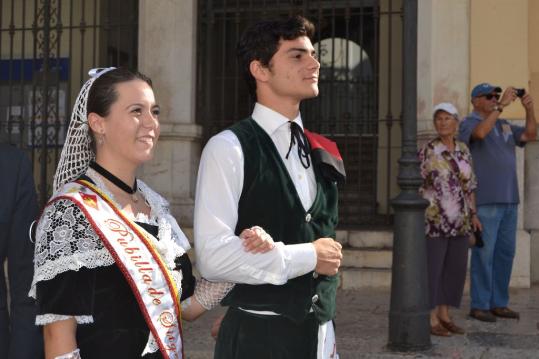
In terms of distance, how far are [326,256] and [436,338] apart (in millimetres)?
3769

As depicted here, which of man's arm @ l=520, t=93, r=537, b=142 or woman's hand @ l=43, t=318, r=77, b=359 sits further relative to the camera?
man's arm @ l=520, t=93, r=537, b=142

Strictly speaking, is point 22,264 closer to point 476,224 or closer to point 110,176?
point 110,176

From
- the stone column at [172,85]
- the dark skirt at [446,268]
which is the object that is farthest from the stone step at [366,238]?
A: the dark skirt at [446,268]

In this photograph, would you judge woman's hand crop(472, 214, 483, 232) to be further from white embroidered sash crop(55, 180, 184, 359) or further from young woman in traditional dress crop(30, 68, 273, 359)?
white embroidered sash crop(55, 180, 184, 359)

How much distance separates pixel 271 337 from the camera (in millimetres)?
2256

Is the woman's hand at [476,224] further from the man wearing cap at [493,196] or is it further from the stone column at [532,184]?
the stone column at [532,184]

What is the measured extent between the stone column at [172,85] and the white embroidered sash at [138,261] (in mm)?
6792

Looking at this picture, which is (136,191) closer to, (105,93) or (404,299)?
(105,93)

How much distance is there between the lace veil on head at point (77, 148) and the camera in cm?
226

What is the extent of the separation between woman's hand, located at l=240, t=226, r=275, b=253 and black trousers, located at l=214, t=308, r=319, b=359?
0.92 feet

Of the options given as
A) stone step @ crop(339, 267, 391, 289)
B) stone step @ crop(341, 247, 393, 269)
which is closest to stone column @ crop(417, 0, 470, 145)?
stone step @ crop(341, 247, 393, 269)

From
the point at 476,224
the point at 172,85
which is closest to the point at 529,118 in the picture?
the point at 476,224

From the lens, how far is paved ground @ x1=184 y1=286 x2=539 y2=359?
5270 mm

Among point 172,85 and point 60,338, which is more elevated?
point 172,85
